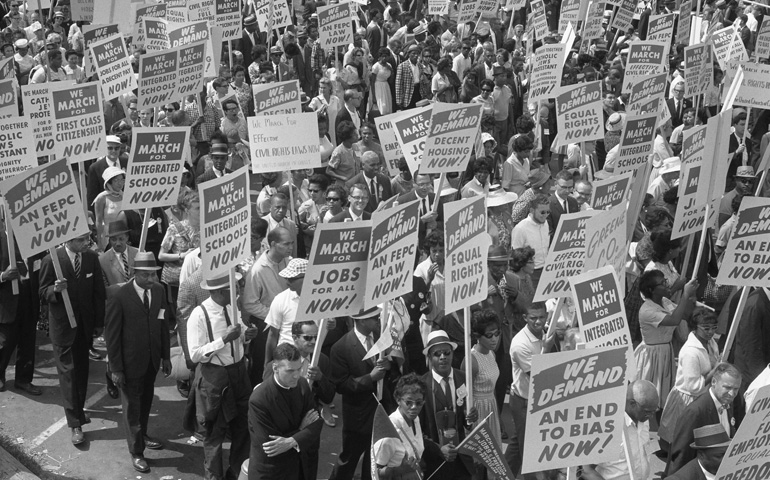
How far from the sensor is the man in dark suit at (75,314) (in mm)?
10758

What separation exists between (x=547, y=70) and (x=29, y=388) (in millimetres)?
9568

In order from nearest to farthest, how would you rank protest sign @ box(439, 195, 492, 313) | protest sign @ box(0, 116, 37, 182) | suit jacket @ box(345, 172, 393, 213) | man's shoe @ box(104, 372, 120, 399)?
protest sign @ box(439, 195, 492, 313) < protest sign @ box(0, 116, 37, 182) < man's shoe @ box(104, 372, 120, 399) < suit jacket @ box(345, 172, 393, 213)

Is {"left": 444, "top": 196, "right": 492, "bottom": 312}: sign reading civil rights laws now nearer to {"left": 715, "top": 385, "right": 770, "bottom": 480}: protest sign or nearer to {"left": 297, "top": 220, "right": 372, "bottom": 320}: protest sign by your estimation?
{"left": 297, "top": 220, "right": 372, "bottom": 320}: protest sign

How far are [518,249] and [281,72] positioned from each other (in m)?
9.52

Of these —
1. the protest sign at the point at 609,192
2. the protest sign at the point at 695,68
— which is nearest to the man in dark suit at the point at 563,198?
the protest sign at the point at 609,192

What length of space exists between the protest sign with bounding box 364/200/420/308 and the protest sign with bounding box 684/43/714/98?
9.87 meters

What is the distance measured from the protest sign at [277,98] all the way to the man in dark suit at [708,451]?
7797 millimetres

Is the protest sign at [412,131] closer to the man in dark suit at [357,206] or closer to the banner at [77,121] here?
the man in dark suit at [357,206]

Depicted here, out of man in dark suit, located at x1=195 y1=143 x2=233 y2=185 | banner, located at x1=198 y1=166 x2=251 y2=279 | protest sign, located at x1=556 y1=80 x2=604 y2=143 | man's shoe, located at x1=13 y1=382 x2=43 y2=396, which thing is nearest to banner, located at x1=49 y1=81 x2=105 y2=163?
man in dark suit, located at x1=195 y1=143 x2=233 y2=185

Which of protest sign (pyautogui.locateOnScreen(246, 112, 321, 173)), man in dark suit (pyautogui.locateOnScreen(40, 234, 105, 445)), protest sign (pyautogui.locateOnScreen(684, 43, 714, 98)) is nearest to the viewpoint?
man in dark suit (pyautogui.locateOnScreen(40, 234, 105, 445))

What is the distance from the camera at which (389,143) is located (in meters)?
14.6

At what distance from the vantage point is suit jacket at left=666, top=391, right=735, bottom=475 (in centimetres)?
888

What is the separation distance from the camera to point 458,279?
934 centimetres

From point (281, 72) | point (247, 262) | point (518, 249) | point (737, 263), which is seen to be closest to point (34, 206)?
point (247, 262)
